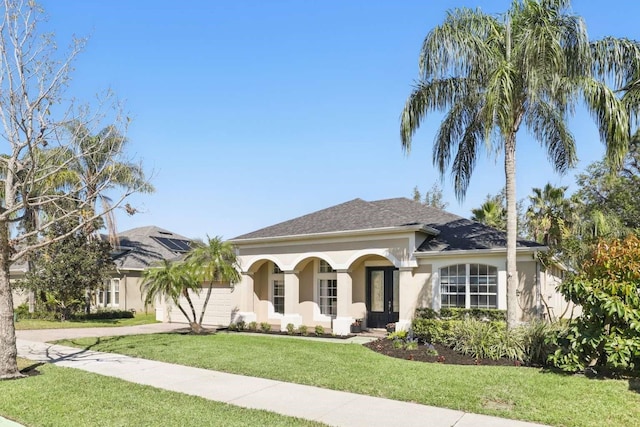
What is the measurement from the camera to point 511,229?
42.1 feet

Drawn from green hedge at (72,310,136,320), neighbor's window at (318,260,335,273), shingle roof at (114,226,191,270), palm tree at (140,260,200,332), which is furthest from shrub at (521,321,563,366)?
green hedge at (72,310,136,320)

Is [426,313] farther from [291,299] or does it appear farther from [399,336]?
[291,299]

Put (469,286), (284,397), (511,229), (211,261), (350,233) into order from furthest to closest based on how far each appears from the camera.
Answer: (211,261) → (350,233) → (469,286) → (511,229) → (284,397)

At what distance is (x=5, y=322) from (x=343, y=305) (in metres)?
10.9

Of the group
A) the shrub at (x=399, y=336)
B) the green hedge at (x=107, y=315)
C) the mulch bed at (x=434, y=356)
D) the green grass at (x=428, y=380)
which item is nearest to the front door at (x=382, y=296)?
the shrub at (x=399, y=336)

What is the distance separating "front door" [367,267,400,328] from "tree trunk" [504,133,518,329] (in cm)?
559

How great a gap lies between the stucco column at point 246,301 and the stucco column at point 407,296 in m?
7.25

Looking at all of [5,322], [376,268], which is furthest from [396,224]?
[5,322]

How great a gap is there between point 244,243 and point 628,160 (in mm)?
23747

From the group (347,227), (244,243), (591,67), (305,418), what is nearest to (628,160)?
(591,67)

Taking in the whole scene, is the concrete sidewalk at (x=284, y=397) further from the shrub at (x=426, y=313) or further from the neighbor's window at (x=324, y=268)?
the neighbor's window at (x=324, y=268)

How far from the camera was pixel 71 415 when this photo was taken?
271 inches

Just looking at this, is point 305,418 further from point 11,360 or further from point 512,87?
point 512,87

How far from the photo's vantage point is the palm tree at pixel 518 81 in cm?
1202
